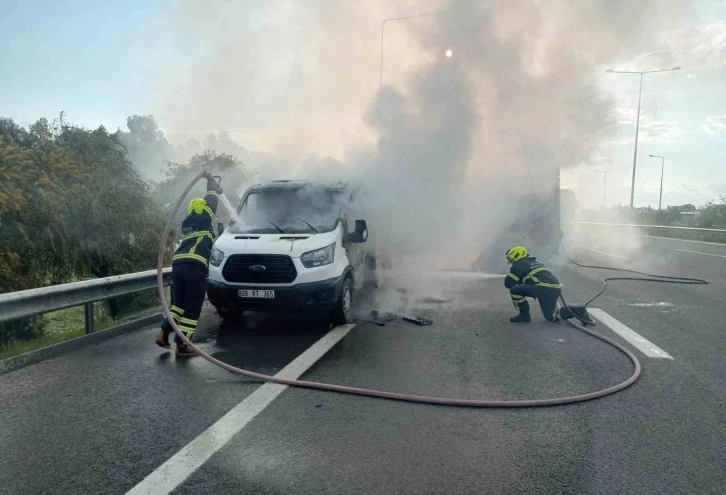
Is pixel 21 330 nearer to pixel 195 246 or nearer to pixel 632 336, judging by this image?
pixel 195 246

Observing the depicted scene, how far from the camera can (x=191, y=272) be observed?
20.6ft

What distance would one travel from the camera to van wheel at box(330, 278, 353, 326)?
740 cm

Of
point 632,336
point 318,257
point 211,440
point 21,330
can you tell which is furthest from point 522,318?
point 21,330

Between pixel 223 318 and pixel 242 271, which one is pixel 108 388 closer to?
pixel 242 271

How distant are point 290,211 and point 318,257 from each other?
4.28 ft

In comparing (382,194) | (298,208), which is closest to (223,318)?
(298,208)

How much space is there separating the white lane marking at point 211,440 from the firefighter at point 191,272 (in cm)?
141

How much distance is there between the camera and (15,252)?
8789 mm

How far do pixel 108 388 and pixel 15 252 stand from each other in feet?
17.4

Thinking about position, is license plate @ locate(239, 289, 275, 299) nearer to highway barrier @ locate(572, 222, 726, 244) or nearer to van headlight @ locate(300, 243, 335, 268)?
van headlight @ locate(300, 243, 335, 268)

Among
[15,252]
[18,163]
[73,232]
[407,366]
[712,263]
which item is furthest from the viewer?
[712,263]

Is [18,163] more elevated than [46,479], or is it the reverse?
[18,163]

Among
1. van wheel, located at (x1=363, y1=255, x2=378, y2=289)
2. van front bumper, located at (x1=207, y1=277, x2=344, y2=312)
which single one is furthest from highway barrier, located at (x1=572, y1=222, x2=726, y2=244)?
van front bumper, located at (x1=207, y1=277, x2=344, y2=312)

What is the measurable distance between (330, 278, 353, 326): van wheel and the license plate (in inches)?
37.6
